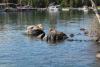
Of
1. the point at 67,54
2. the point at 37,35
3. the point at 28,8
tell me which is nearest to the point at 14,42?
the point at 37,35

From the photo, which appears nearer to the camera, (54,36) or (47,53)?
(47,53)

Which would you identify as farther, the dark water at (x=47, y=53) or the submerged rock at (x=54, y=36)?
the submerged rock at (x=54, y=36)

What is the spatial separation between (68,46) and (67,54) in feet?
22.5

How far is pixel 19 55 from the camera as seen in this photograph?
44.8 m

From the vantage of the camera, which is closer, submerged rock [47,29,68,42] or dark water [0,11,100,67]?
dark water [0,11,100,67]

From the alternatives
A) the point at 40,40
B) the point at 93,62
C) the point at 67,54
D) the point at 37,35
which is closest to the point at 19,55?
the point at 67,54

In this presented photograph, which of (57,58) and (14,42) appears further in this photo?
(14,42)

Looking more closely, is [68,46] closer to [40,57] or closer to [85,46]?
[85,46]

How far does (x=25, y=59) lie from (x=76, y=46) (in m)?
12.0

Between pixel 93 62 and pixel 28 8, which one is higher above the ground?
pixel 93 62

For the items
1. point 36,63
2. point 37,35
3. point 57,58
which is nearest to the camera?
point 36,63

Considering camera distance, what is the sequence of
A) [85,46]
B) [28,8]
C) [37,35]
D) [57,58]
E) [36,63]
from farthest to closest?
1. [28,8]
2. [37,35]
3. [85,46]
4. [57,58]
5. [36,63]

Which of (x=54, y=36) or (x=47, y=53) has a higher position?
(x=47, y=53)

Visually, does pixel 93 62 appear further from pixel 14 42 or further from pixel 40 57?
pixel 14 42
